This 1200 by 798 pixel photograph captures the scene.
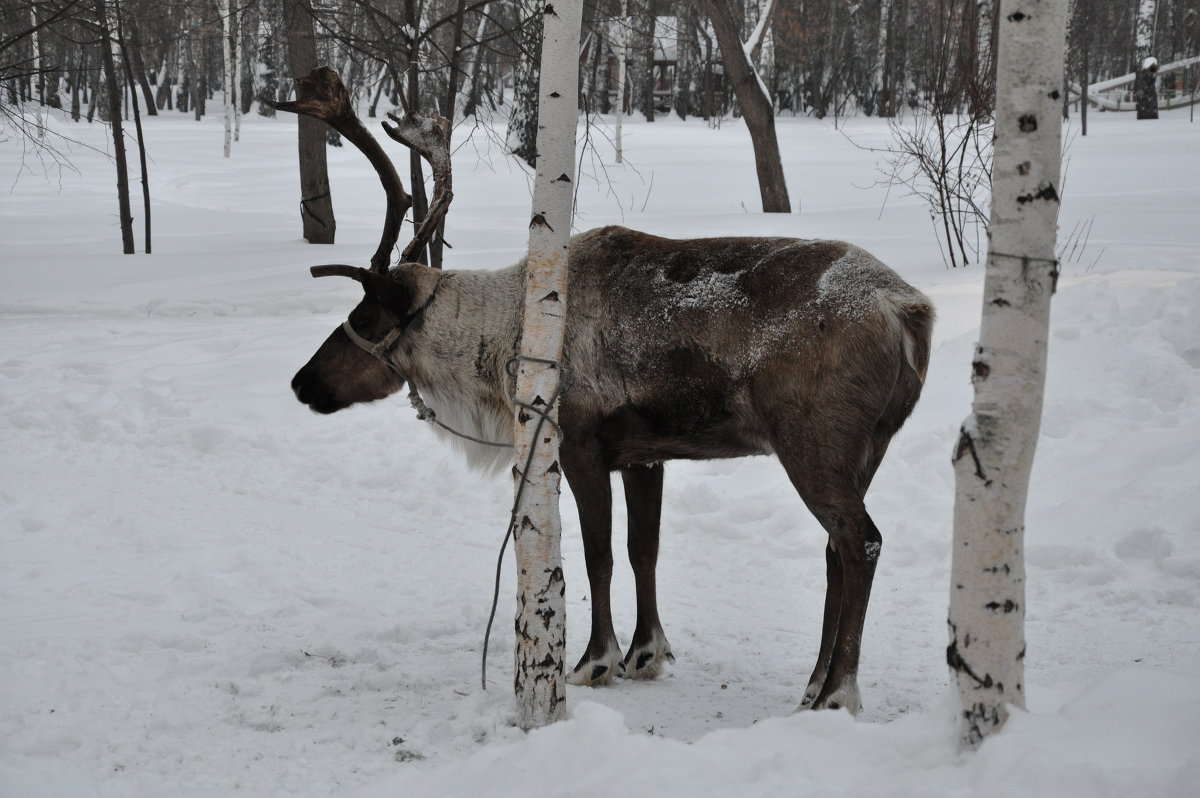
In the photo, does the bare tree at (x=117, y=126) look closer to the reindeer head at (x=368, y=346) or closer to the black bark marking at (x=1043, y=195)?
the reindeer head at (x=368, y=346)

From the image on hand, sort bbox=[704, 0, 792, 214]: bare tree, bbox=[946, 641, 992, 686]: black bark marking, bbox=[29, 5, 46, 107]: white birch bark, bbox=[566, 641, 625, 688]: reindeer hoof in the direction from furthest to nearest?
bbox=[704, 0, 792, 214]: bare tree, bbox=[29, 5, 46, 107]: white birch bark, bbox=[566, 641, 625, 688]: reindeer hoof, bbox=[946, 641, 992, 686]: black bark marking

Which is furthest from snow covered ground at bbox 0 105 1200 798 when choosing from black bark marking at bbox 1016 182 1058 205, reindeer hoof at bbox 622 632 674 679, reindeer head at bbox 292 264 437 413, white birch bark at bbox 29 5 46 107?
white birch bark at bbox 29 5 46 107

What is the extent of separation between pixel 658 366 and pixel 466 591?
1603 mm

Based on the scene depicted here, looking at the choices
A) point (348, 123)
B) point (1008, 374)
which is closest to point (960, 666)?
point (1008, 374)

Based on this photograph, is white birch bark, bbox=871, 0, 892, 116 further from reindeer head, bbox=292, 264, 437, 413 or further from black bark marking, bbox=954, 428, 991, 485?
black bark marking, bbox=954, 428, 991, 485

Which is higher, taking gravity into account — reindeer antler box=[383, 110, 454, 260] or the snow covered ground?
reindeer antler box=[383, 110, 454, 260]

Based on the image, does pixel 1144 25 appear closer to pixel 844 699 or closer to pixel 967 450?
pixel 844 699

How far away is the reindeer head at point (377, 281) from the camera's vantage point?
14.1 feet

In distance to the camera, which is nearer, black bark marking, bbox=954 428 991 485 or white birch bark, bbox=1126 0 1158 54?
black bark marking, bbox=954 428 991 485

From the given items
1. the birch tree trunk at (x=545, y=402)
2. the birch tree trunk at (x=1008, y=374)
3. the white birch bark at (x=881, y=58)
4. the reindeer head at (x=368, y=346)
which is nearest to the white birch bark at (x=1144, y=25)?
the white birch bark at (x=881, y=58)

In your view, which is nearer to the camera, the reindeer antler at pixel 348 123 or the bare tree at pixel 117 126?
the reindeer antler at pixel 348 123

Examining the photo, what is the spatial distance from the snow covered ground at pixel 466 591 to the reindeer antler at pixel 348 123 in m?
1.63

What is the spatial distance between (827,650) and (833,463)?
2.40ft

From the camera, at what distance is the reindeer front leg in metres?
4.12
